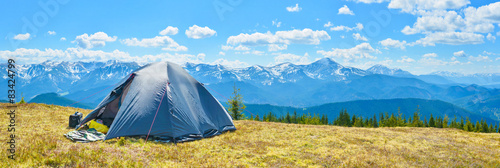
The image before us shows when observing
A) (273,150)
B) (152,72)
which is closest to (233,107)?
(152,72)

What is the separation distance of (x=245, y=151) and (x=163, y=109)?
18.2 feet

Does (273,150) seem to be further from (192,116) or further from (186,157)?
(192,116)

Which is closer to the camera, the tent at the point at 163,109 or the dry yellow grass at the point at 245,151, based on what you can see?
the dry yellow grass at the point at 245,151

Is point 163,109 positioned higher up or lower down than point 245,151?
higher up

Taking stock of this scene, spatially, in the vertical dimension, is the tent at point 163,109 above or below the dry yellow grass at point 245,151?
above

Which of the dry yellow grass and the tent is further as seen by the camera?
the tent

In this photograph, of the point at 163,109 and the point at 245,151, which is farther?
the point at 163,109

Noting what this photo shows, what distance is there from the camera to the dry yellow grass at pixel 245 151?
9391 millimetres

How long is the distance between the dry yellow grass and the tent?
0.95 m

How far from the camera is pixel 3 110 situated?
19812 millimetres

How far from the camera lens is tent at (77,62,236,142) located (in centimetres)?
1373

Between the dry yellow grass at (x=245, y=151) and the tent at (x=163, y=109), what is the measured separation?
0.95 m

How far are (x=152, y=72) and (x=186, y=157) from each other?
823cm

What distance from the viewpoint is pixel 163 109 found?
14.5 m
